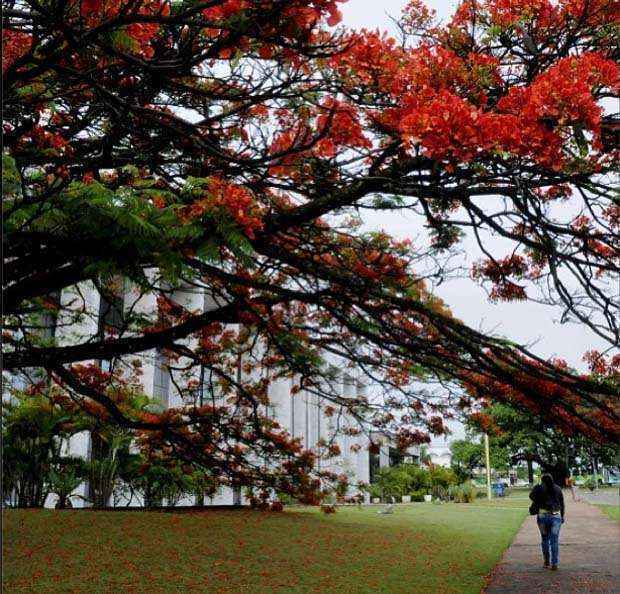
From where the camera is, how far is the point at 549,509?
9789mm

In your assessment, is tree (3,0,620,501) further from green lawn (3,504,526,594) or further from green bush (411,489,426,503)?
green bush (411,489,426,503)

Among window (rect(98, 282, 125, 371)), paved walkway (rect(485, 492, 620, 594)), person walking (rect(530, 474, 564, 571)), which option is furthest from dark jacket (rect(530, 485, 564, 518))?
window (rect(98, 282, 125, 371))

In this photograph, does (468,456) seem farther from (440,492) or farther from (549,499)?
(549,499)

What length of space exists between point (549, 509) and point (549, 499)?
133mm

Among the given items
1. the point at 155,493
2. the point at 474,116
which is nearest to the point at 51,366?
the point at 474,116

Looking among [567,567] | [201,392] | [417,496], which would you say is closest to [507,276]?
[567,567]

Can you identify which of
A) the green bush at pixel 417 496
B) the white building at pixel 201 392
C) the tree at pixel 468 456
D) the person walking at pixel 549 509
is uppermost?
the white building at pixel 201 392

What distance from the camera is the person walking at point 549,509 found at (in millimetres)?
9750

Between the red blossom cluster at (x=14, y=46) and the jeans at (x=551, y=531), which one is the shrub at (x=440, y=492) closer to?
the jeans at (x=551, y=531)

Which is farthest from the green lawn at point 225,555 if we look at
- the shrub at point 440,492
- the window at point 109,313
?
the shrub at point 440,492

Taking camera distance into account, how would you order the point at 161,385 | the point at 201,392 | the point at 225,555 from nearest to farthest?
the point at 225,555 < the point at 201,392 < the point at 161,385

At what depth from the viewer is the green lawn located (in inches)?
313

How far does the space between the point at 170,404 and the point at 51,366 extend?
1562 centimetres

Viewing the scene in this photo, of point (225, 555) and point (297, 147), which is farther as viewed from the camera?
point (225, 555)
